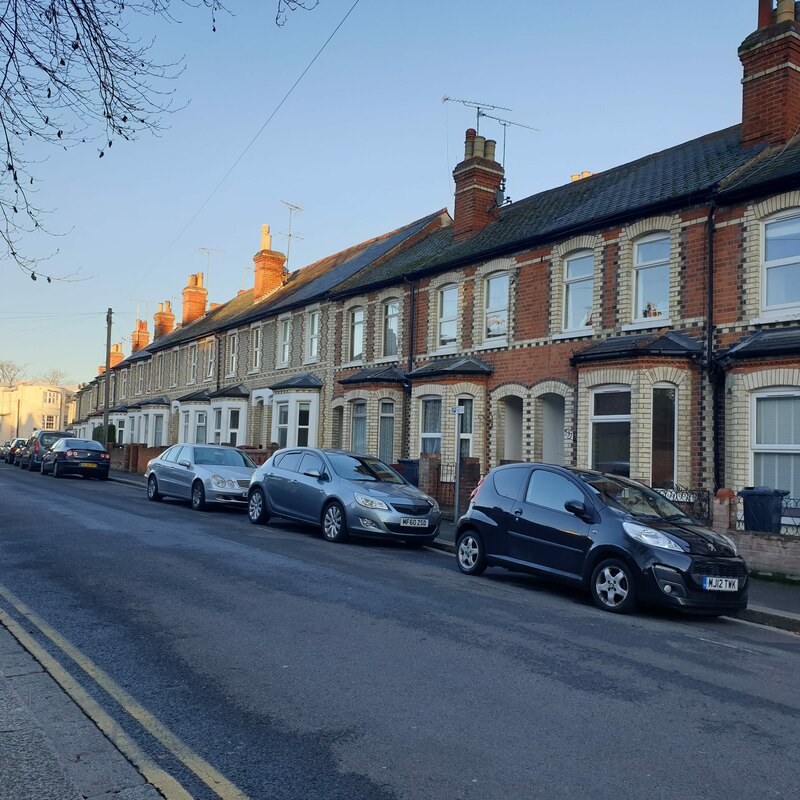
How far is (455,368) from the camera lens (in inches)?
787

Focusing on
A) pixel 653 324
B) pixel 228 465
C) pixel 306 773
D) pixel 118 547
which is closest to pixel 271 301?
pixel 228 465

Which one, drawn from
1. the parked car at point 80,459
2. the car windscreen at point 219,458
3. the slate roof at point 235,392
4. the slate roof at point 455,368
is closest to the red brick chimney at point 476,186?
the slate roof at point 455,368

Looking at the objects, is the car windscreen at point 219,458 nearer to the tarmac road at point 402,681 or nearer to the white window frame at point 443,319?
the white window frame at point 443,319

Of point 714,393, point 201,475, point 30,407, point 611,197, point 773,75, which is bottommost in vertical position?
point 201,475

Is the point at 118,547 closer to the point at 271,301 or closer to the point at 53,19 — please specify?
the point at 53,19

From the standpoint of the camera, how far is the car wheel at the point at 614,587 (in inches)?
332

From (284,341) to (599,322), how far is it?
16.3 m

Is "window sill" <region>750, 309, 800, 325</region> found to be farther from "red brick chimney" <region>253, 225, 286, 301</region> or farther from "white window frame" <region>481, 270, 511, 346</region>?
"red brick chimney" <region>253, 225, 286, 301</region>

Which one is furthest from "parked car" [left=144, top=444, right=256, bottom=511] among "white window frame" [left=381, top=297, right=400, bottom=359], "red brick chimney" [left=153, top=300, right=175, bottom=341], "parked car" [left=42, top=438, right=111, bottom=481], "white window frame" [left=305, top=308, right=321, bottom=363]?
"red brick chimney" [left=153, top=300, right=175, bottom=341]

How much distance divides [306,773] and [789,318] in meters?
12.4

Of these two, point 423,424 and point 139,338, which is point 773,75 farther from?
point 139,338

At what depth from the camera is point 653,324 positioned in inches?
627

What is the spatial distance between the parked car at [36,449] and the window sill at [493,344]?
69.5 feet

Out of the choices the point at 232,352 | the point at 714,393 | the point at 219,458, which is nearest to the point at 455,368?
the point at 219,458
